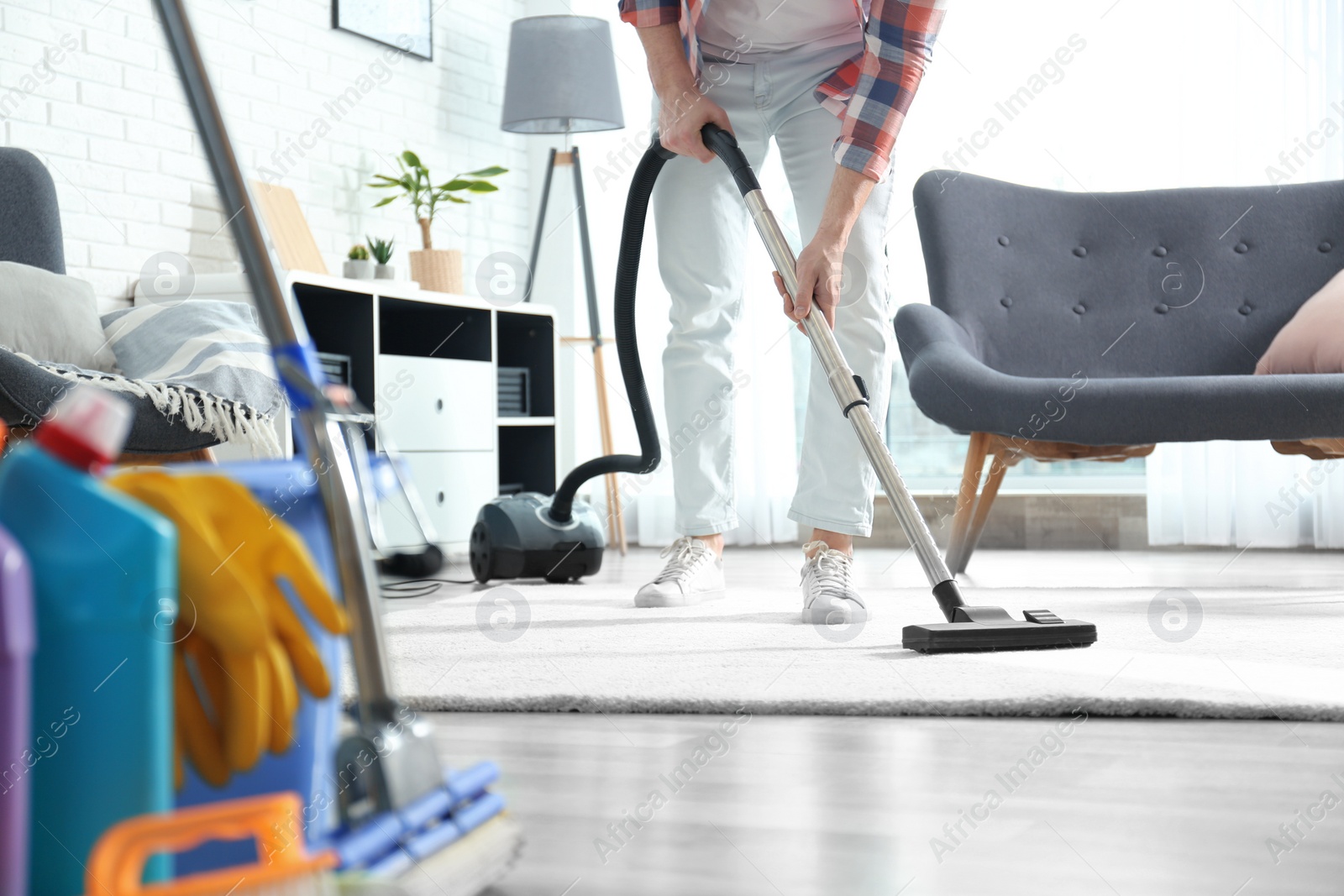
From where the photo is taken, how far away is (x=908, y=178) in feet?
12.2

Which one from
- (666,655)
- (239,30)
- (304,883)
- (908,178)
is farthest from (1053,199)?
(304,883)

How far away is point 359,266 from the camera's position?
316cm

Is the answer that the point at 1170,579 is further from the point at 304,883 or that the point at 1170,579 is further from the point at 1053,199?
the point at 304,883

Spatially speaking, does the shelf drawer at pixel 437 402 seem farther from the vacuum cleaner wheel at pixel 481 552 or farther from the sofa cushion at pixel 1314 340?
the sofa cushion at pixel 1314 340

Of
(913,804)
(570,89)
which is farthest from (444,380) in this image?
(913,804)

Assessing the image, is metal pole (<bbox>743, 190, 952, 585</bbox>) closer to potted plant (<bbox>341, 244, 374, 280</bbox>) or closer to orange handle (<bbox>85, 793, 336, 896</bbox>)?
orange handle (<bbox>85, 793, 336, 896</bbox>)

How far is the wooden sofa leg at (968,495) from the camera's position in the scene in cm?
241

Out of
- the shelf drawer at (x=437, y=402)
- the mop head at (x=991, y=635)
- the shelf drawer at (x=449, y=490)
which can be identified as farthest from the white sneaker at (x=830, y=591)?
the shelf drawer at (x=449, y=490)

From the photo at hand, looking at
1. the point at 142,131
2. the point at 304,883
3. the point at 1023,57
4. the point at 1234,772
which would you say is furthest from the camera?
the point at 1023,57

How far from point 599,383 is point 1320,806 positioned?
10.3 feet

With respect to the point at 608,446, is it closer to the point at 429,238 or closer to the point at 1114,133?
the point at 429,238

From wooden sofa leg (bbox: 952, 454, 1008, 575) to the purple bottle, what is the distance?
2.17 m

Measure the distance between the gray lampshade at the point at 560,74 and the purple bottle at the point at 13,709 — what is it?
10.9ft

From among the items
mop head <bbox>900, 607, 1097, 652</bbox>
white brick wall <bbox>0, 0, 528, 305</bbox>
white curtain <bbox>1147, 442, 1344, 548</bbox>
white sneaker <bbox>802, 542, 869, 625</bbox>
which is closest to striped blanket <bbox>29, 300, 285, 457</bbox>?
white brick wall <bbox>0, 0, 528, 305</bbox>
